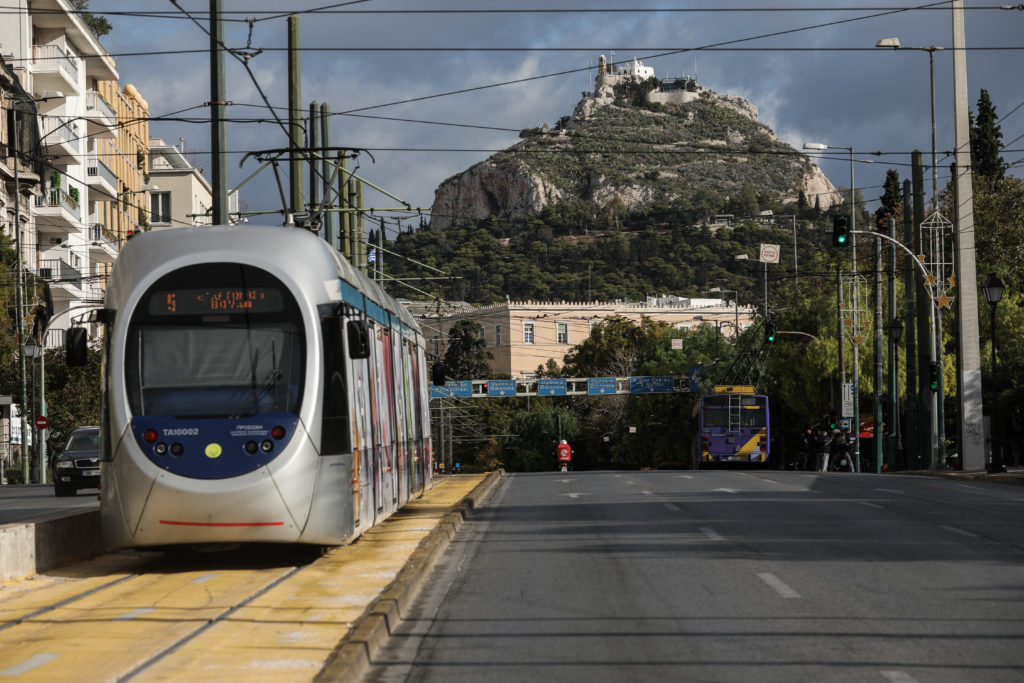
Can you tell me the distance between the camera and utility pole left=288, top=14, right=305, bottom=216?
27125 millimetres

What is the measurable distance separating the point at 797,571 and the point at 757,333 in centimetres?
7347

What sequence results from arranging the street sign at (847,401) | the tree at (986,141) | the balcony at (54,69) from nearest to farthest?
1. the street sign at (847,401)
2. the balcony at (54,69)
3. the tree at (986,141)

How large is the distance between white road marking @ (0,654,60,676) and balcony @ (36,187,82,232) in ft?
188

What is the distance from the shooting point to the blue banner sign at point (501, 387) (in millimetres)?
106562

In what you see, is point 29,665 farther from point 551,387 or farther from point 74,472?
point 551,387

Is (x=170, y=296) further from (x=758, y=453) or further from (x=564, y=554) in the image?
(x=758, y=453)

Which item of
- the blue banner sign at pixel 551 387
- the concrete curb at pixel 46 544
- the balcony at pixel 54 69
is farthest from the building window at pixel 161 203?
the concrete curb at pixel 46 544

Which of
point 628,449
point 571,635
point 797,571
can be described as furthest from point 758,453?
point 571,635

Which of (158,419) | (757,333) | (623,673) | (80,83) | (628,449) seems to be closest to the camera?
(623,673)

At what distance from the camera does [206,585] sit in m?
13.6

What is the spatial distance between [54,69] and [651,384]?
4816cm

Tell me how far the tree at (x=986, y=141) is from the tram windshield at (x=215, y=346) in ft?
248

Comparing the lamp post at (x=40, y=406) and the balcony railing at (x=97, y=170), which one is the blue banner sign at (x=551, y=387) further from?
the lamp post at (x=40, y=406)

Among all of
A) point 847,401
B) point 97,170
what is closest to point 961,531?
point 847,401
